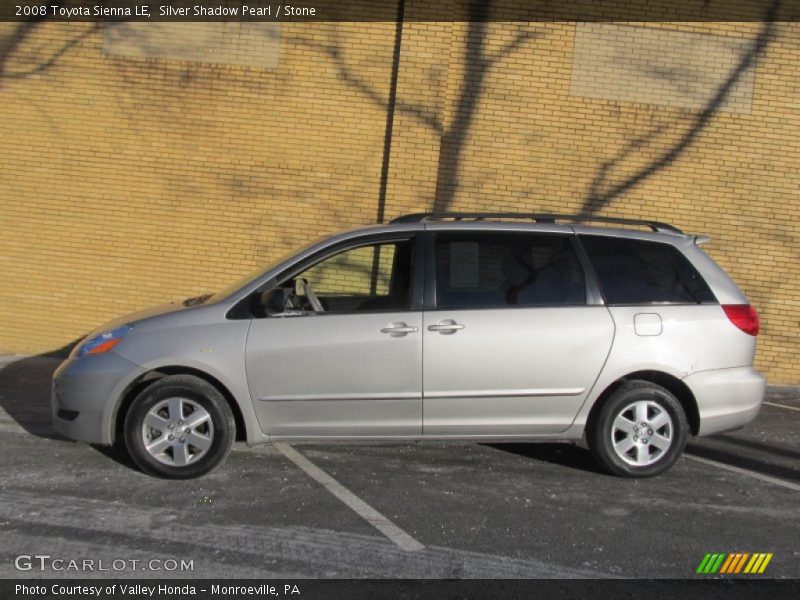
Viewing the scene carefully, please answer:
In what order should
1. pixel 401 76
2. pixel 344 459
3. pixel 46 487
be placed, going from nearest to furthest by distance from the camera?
pixel 46 487, pixel 344 459, pixel 401 76

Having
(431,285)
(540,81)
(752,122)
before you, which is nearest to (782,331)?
(752,122)

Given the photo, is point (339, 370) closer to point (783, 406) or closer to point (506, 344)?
point (506, 344)

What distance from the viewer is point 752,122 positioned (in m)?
9.83

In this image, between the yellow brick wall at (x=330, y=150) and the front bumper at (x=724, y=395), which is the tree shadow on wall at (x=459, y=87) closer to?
the yellow brick wall at (x=330, y=150)

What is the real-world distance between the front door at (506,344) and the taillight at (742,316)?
85 centimetres

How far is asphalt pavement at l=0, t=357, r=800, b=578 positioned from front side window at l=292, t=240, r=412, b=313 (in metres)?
1.16

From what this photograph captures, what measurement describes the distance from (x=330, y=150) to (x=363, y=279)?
3754mm

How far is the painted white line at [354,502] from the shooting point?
15.6 feet

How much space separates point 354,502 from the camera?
5.34 meters

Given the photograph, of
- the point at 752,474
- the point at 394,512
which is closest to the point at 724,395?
the point at 752,474

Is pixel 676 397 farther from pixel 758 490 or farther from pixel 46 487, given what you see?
pixel 46 487

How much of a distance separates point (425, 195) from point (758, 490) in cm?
503

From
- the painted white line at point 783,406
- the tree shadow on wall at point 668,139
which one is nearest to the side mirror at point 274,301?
the tree shadow on wall at point 668,139

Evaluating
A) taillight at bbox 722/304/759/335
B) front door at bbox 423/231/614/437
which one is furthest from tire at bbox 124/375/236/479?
taillight at bbox 722/304/759/335
